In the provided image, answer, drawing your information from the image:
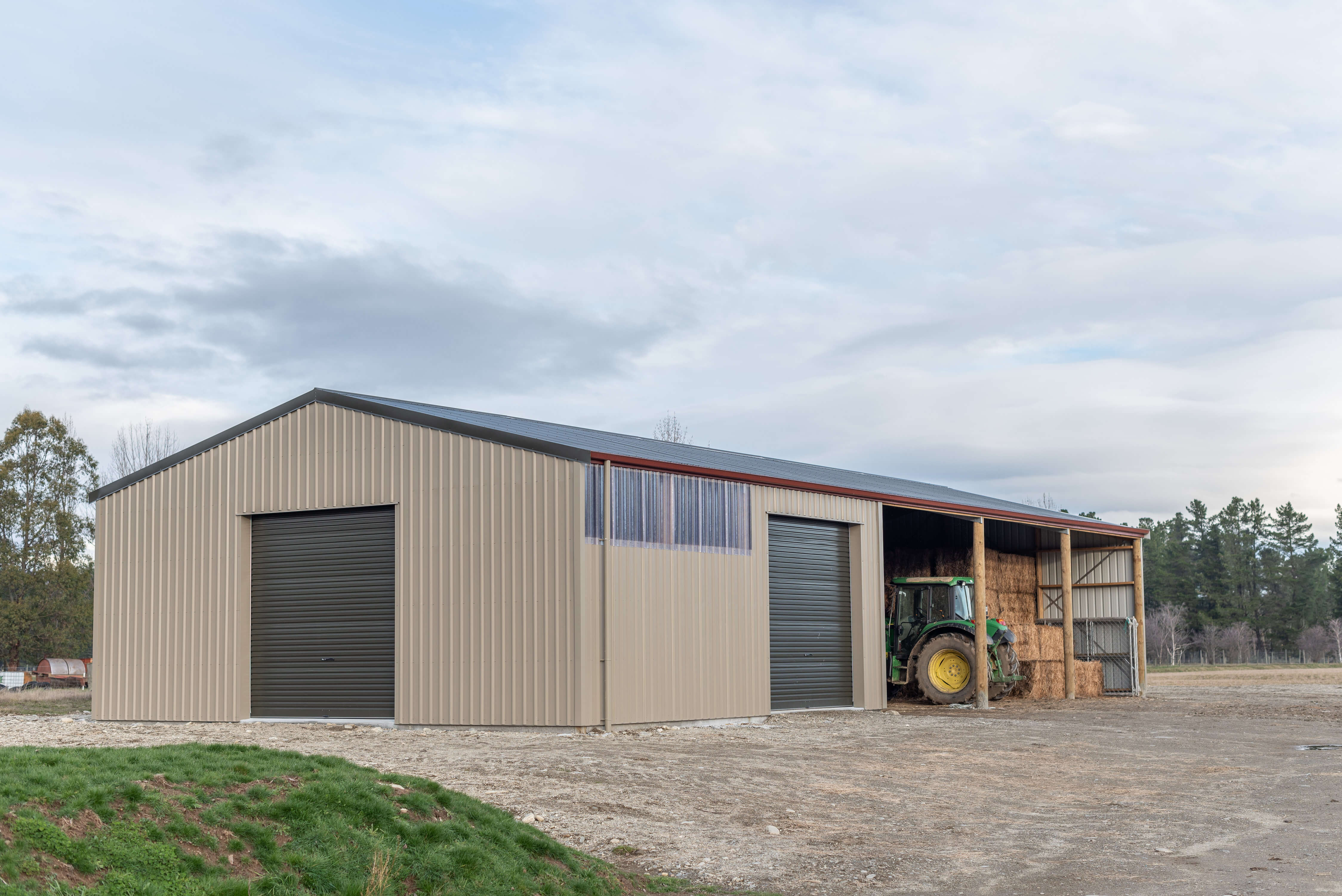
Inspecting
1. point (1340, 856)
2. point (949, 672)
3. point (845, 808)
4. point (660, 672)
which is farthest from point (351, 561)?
point (1340, 856)

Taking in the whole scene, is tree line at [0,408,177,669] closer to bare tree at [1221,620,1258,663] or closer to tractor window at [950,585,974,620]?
tractor window at [950,585,974,620]

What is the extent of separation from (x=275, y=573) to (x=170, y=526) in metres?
2.38

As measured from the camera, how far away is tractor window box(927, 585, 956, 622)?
25703 mm

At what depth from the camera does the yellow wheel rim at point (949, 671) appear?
81.1 feet

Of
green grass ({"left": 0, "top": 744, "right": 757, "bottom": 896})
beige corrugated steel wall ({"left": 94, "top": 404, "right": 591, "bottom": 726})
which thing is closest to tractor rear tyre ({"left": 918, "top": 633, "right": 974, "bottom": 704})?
beige corrugated steel wall ({"left": 94, "top": 404, "right": 591, "bottom": 726})

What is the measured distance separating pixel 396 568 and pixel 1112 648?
69.7ft

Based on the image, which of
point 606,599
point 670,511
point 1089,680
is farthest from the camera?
point 1089,680

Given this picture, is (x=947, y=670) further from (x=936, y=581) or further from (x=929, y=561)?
(x=929, y=561)

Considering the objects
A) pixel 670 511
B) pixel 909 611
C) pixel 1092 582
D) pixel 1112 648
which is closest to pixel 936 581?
pixel 909 611

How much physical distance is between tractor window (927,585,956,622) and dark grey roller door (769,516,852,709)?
3557mm

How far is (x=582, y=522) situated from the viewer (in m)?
17.2

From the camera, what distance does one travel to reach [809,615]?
72.8ft

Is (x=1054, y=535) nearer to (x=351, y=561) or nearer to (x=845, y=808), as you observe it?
(x=351, y=561)

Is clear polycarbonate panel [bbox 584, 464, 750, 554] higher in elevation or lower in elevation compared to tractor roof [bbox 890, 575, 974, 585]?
higher
